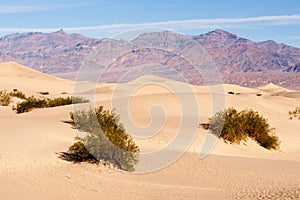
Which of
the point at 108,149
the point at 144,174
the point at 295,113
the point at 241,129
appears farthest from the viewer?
the point at 295,113

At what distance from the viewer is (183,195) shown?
11109mm

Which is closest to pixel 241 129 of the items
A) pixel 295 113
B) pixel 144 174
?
pixel 144 174

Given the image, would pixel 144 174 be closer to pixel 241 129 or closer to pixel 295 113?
pixel 241 129

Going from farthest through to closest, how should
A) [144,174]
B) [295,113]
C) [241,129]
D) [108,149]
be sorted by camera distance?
[295,113]
[241,129]
[108,149]
[144,174]

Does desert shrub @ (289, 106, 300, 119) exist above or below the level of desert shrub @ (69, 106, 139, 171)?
above

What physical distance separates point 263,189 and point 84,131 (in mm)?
9077

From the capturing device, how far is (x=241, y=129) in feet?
68.5

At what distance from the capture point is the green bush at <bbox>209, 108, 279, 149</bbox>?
802 inches

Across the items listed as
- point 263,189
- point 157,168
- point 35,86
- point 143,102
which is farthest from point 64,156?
point 35,86

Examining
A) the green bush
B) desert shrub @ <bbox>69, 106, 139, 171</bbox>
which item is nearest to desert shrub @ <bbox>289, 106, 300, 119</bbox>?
the green bush

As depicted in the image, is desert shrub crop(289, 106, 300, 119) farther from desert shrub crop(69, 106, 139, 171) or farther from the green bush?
desert shrub crop(69, 106, 139, 171)

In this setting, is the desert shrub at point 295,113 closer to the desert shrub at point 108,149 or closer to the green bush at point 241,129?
the green bush at point 241,129

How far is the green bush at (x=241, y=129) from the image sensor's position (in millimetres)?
20359

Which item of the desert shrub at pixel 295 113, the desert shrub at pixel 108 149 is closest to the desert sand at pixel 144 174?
the desert shrub at pixel 108 149
